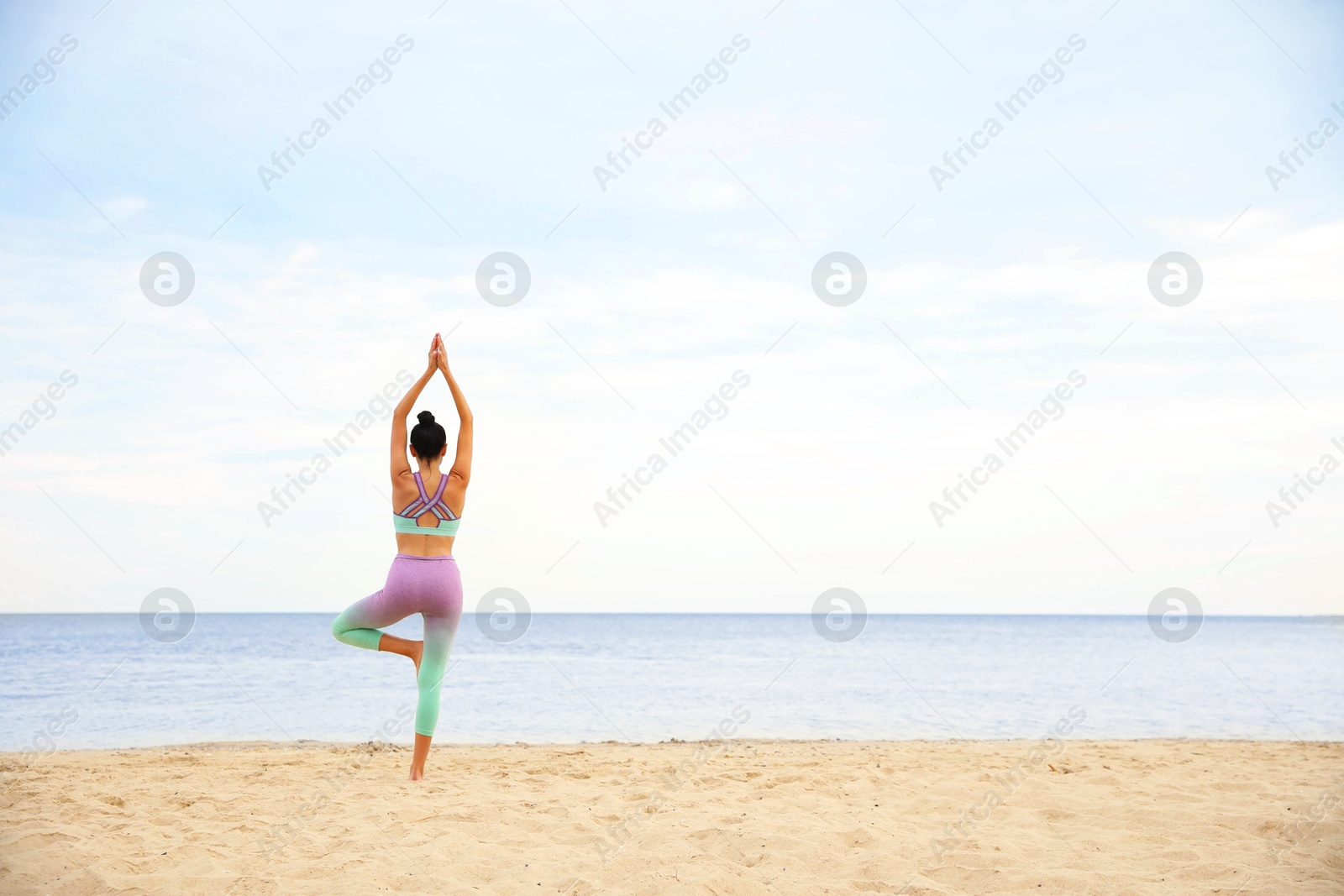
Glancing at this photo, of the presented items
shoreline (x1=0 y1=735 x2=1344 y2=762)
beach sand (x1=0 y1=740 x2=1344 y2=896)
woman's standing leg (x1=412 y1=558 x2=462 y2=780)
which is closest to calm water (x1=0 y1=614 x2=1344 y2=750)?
shoreline (x1=0 y1=735 x2=1344 y2=762)

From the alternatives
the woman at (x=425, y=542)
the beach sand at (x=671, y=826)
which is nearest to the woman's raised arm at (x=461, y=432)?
the woman at (x=425, y=542)

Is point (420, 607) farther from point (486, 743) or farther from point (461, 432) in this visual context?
point (486, 743)

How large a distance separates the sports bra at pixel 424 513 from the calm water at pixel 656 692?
5801mm

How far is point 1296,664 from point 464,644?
2669cm

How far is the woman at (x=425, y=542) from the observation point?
4.73 metres

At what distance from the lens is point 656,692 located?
16.9 metres

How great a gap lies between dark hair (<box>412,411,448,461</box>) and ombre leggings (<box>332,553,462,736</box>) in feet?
1.90

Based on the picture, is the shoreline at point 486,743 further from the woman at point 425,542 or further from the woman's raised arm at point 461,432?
the woman's raised arm at point 461,432

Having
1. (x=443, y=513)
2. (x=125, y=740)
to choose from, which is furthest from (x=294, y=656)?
(x=443, y=513)

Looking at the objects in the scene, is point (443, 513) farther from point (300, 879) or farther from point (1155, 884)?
point (1155, 884)

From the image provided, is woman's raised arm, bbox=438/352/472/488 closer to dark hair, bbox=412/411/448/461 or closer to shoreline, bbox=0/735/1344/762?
dark hair, bbox=412/411/448/461

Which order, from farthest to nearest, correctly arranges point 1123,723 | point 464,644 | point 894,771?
point 464,644 < point 1123,723 < point 894,771

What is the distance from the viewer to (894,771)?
661 centimetres

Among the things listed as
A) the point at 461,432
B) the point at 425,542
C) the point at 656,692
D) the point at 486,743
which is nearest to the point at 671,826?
the point at 425,542
